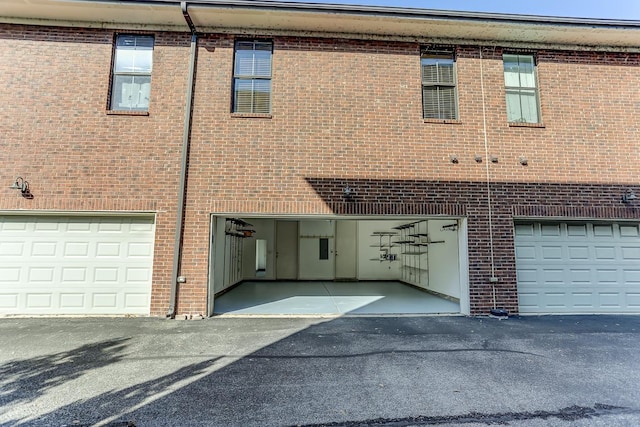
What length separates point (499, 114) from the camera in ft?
23.3

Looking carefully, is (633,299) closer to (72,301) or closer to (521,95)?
(521,95)

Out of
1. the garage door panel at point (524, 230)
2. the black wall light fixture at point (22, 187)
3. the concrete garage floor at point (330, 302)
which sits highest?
the black wall light fixture at point (22, 187)

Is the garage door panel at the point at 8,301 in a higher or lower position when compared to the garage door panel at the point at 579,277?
lower

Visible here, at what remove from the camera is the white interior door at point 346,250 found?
13827 mm

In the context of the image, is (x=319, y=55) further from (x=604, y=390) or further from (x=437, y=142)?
(x=604, y=390)

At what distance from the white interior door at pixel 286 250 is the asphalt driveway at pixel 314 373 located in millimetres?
7733

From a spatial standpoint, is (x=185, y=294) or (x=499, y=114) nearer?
(x=185, y=294)

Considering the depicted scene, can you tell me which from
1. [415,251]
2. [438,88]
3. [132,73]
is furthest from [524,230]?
[132,73]

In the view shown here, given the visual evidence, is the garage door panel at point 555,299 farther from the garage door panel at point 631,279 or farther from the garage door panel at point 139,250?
the garage door panel at point 139,250

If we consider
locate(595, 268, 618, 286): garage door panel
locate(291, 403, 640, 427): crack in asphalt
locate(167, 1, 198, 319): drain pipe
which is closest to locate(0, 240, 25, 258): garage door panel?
locate(167, 1, 198, 319): drain pipe

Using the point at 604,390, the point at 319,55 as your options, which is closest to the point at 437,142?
the point at 319,55

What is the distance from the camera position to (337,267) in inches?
545

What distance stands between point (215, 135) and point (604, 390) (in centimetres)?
682

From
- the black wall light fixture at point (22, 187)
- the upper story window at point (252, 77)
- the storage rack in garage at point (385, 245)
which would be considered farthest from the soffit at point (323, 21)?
the storage rack in garage at point (385, 245)
